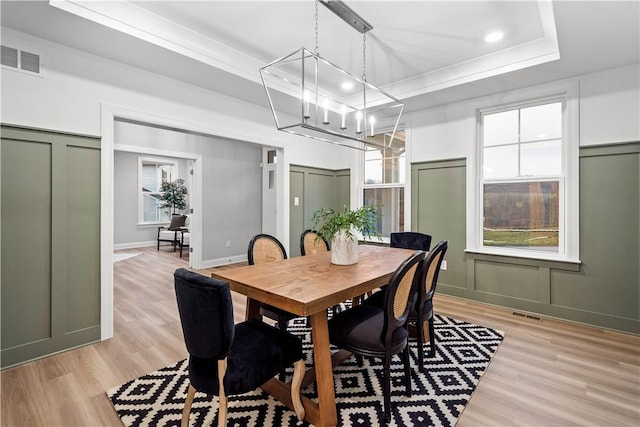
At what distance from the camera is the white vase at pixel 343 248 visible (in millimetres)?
2453

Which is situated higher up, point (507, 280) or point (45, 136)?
point (45, 136)

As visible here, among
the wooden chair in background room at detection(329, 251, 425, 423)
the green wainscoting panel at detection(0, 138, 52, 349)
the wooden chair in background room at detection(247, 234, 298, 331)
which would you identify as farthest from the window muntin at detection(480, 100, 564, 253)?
the green wainscoting panel at detection(0, 138, 52, 349)

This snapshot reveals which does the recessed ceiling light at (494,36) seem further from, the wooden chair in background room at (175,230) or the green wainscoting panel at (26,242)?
the wooden chair in background room at (175,230)

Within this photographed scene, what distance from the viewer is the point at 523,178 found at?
362cm

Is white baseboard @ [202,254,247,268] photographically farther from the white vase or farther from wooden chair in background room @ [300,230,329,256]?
the white vase

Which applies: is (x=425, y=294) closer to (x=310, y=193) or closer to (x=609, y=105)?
(x=609, y=105)

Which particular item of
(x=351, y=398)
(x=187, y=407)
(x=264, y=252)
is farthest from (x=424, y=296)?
(x=187, y=407)

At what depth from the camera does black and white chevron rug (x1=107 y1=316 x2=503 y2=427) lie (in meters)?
1.82

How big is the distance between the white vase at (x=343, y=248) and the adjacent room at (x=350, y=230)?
0.04ft

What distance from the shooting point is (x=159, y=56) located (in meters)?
2.78

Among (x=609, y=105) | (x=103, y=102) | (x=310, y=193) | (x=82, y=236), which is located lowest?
(x=82, y=236)

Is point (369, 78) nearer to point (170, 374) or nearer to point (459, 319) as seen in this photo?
point (459, 319)

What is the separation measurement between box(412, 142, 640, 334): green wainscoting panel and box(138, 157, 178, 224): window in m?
8.11

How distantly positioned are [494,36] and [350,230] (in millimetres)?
2200
